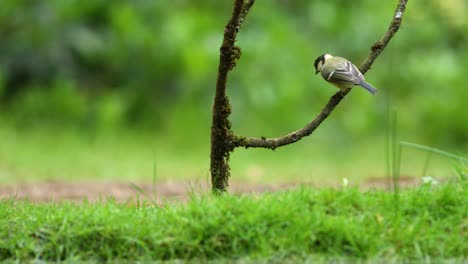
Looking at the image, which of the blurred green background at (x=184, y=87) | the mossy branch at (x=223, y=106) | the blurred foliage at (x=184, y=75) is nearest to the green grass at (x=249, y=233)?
the mossy branch at (x=223, y=106)

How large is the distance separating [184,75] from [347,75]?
15.1 feet

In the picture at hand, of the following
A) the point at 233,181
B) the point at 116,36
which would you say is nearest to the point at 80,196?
the point at 233,181

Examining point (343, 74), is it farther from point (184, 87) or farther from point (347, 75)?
point (184, 87)

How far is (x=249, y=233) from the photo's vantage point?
4.38 meters

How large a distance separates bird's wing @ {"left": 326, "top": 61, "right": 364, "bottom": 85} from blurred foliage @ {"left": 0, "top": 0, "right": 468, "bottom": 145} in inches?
Result: 153

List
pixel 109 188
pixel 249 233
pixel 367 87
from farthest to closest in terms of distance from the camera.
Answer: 1. pixel 109 188
2. pixel 367 87
3. pixel 249 233

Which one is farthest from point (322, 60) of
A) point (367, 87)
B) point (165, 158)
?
point (165, 158)

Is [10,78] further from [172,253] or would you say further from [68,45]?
[172,253]

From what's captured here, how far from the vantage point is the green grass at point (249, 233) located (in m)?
4.36

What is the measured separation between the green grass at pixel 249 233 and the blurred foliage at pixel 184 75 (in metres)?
5.10

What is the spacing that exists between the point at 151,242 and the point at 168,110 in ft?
18.9

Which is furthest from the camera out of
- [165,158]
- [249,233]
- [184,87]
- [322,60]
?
[184,87]

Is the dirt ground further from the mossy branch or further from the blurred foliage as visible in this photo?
the blurred foliage

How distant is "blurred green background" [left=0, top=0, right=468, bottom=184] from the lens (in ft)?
32.1
